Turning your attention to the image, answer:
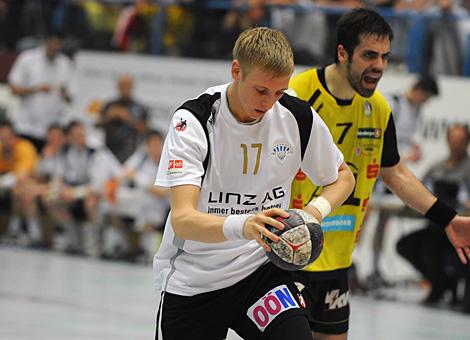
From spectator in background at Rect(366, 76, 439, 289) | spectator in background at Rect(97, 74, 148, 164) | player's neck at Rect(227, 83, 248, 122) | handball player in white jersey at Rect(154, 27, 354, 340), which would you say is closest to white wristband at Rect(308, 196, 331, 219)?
handball player in white jersey at Rect(154, 27, 354, 340)

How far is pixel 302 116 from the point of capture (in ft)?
16.5

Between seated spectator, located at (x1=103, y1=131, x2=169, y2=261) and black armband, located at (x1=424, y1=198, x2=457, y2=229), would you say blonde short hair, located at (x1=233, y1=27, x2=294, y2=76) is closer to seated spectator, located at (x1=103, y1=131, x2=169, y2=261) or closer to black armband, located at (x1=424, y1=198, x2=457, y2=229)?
black armband, located at (x1=424, y1=198, x2=457, y2=229)

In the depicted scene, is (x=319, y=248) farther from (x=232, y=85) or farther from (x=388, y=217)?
(x=388, y=217)

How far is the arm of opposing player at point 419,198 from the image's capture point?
5945 mm

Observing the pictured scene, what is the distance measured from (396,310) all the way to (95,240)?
5.53 meters

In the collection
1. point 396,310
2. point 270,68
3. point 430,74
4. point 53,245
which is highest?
point 270,68

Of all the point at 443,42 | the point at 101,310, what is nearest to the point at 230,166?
the point at 101,310

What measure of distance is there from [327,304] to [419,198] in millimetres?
764

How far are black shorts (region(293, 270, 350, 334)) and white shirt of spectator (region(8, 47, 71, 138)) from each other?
1168cm

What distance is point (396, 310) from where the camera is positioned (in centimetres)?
1189

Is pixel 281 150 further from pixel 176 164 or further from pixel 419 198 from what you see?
pixel 419 198

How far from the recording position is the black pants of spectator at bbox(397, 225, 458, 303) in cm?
1242

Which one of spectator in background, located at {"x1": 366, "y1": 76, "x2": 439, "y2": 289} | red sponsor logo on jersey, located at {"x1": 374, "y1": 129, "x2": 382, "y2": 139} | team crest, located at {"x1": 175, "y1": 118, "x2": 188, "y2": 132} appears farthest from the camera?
spectator in background, located at {"x1": 366, "y1": 76, "x2": 439, "y2": 289}

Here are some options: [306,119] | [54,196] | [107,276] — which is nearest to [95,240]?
[54,196]
